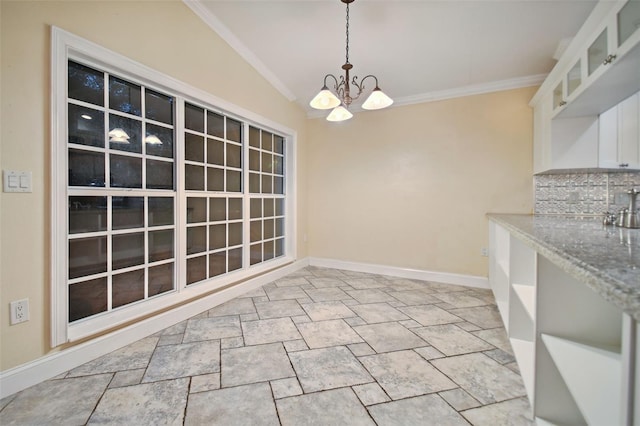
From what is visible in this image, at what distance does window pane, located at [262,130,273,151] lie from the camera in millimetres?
3678

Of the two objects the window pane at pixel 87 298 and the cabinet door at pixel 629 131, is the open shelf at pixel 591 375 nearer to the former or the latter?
the cabinet door at pixel 629 131

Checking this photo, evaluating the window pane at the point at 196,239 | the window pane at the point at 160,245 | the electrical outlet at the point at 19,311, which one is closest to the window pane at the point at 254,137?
the window pane at the point at 196,239

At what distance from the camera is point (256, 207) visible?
140 inches

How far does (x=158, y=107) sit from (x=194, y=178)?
69cm

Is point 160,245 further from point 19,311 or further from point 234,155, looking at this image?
point 234,155

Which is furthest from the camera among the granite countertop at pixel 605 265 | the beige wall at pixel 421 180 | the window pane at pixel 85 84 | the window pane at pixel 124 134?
the beige wall at pixel 421 180

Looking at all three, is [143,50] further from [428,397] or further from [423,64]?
[428,397]

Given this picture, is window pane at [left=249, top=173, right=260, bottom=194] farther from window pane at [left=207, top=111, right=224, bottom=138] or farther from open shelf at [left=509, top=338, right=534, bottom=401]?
open shelf at [left=509, top=338, right=534, bottom=401]

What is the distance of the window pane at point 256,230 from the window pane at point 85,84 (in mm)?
1990

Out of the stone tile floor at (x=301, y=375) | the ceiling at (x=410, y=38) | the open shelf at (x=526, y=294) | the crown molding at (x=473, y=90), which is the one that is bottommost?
the stone tile floor at (x=301, y=375)

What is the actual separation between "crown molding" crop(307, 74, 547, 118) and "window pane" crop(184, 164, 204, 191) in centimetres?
278

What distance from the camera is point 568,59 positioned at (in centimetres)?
212

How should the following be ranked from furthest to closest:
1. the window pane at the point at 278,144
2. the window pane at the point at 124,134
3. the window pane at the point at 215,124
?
1. the window pane at the point at 278,144
2. the window pane at the point at 215,124
3. the window pane at the point at 124,134

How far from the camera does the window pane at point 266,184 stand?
3.71 metres
